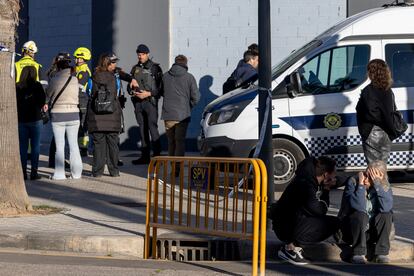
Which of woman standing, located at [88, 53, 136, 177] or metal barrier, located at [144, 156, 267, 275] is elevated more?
woman standing, located at [88, 53, 136, 177]

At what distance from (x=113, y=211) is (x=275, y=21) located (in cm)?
819

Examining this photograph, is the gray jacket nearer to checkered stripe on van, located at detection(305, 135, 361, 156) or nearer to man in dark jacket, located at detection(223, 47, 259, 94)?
man in dark jacket, located at detection(223, 47, 259, 94)

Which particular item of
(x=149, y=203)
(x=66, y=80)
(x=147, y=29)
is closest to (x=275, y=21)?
(x=147, y=29)

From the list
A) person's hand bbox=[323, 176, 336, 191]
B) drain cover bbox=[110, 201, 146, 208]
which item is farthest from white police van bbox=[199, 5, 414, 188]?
person's hand bbox=[323, 176, 336, 191]

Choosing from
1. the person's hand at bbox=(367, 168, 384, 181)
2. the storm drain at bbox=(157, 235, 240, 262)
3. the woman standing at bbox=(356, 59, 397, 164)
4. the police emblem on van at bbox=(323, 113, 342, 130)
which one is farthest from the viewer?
the police emblem on van at bbox=(323, 113, 342, 130)

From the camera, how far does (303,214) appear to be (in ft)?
35.0

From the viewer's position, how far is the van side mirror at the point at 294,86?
15.2 meters

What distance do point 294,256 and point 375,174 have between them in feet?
3.69

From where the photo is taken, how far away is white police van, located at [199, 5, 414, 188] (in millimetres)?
15078

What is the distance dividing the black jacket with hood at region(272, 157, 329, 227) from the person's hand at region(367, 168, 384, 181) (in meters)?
0.53

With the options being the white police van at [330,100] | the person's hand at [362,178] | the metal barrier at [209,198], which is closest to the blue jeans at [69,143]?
the white police van at [330,100]

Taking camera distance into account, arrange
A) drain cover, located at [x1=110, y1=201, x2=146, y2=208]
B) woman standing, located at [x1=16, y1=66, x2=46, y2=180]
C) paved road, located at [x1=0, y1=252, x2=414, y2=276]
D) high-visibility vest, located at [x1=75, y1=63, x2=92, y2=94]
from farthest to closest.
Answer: high-visibility vest, located at [x1=75, y1=63, x2=92, y2=94], woman standing, located at [x1=16, y1=66, x2=46, y2=180], drain cover, located at [x1=110, y1=201, x2=146, y2=208], paved road, located at [x1=0, y1=252, x2=414, y2=276]

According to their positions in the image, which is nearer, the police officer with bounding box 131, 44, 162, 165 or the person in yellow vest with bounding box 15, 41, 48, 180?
the person in yellow vest with bounding box 15, 41, 48, 180

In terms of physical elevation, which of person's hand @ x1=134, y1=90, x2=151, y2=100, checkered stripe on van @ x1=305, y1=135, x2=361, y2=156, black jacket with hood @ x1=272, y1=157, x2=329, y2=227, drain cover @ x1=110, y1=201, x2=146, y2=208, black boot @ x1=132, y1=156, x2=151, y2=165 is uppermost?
person's hand @ x1=134, y1=90, x2=151, y2=100
